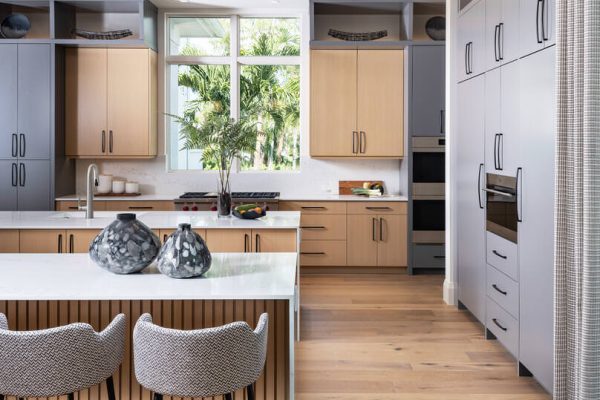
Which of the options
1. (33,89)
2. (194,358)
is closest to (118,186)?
(33,89)

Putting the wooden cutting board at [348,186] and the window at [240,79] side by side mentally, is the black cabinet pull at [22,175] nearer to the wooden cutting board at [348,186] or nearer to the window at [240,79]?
the window at [240,79]

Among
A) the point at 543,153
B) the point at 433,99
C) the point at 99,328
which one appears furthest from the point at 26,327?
the point at 433,99

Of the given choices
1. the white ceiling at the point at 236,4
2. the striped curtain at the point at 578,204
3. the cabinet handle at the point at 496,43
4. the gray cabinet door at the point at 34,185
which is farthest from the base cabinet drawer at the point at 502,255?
the gray cabinet door at the point at 34,185

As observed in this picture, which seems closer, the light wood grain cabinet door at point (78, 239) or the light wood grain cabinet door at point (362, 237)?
the light wood grain cabinet door at point (78, 239)

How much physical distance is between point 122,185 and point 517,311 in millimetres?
4837

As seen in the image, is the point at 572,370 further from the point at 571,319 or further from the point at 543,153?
the point at 543,153

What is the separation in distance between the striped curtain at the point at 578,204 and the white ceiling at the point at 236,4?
15.2ft

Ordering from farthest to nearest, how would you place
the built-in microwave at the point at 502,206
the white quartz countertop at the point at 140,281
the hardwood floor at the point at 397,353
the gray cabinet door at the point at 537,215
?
the built-in microwave at the point at 502,206, the hardwood floor at the point at 397,353, the gray cabinet door at the point at 537,215, the white quartz countertop at the point at 140,281

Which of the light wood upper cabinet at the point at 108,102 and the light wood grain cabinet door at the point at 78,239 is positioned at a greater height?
the light wood upper cabinet at the point at 108,102

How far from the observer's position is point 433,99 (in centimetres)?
707

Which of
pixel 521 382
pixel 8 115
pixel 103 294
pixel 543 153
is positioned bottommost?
pixel 521 382

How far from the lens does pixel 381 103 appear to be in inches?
286

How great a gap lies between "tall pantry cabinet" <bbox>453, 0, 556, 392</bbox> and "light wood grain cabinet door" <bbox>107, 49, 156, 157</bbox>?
11.2 ft

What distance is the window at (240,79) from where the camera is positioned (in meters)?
7.72
